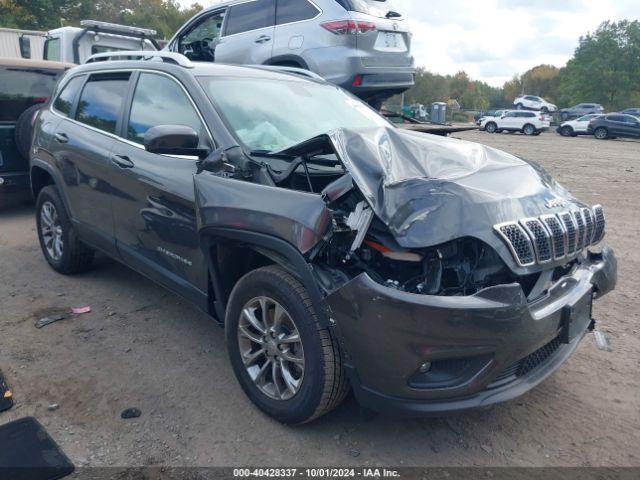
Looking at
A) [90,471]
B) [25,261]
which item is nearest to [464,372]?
[90,471]

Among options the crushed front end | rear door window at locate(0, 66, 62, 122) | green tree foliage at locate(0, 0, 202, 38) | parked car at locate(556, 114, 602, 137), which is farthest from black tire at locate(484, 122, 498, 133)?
the crushed front end

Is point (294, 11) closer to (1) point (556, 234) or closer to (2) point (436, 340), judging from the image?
(1) point (556, 234)

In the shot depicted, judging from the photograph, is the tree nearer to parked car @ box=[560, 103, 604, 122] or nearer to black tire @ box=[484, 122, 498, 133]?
parked car @ box=[560, 103, 604, 122]

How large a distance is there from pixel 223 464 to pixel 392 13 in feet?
22.3

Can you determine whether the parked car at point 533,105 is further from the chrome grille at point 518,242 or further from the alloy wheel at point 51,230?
the chrome grille at point 518,242

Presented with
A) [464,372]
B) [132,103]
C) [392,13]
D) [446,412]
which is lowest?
[446,412]

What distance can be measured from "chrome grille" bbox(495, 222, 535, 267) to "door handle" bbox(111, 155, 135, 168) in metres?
2.48

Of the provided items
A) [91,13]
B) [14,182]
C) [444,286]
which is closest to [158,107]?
[444,286]

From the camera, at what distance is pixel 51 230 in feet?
A: 16.9

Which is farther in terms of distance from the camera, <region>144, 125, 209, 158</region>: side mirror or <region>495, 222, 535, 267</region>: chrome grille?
<region>144, 125, 209, 158</region>: side mirror

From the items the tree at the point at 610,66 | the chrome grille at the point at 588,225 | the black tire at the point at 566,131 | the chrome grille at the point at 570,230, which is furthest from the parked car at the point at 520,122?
the tree at the point at 610,66

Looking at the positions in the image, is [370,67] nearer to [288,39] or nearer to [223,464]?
[288,39]

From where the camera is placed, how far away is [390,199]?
2.56 metres

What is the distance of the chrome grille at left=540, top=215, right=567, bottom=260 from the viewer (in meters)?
2.64
